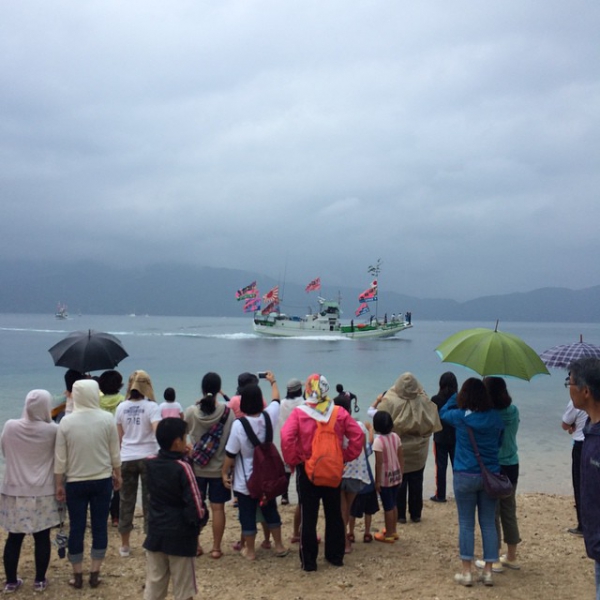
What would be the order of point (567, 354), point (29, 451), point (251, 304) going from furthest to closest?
point (251, 304), point (567, 354), point (29, 451)

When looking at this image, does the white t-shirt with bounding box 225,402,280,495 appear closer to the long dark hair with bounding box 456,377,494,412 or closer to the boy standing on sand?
the boy standing on sand

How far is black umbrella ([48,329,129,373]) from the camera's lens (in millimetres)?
5617

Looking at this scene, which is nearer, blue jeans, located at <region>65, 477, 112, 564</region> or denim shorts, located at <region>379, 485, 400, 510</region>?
blue jeans, located at <region>65, 477, 112, 564</region>

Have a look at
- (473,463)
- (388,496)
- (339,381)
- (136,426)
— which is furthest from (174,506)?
(339,381)

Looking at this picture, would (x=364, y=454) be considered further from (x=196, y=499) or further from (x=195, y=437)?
(x=196, y=499)

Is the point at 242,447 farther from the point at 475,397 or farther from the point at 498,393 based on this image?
the point at 498,393

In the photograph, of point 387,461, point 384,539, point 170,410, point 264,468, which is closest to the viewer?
point 264,468

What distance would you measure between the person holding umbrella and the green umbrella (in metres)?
2.81

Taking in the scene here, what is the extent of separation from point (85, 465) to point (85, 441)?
182 mm

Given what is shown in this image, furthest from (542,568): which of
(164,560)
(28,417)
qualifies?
(28,417)

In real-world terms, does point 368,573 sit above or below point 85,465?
below

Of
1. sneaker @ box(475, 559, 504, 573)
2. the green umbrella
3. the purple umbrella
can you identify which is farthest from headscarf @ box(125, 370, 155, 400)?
the purple umbrella

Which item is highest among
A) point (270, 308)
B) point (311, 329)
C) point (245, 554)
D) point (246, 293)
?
point (246, 293)

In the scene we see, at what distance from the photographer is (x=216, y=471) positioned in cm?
498
